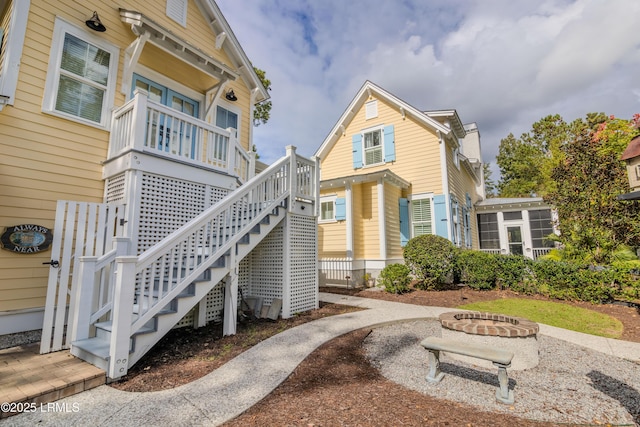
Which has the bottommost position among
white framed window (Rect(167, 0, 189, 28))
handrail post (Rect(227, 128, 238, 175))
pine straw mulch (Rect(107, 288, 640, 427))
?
pine straw mulch (Rect(107, 288, 640, 427))

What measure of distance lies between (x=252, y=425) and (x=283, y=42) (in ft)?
38.9

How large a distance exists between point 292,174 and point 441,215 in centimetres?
756

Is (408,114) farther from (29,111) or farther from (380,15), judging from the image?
(29,111)

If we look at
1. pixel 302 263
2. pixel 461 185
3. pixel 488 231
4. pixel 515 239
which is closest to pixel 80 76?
pixel 302 263

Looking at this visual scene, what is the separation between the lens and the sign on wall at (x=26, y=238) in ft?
14.2

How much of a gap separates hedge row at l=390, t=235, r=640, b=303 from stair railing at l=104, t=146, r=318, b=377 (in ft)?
15.2

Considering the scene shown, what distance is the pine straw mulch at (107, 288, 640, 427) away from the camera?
2420 mm

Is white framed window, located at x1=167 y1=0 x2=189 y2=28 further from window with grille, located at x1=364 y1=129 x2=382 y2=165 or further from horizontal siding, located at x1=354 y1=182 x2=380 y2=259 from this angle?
window with grille, located at x1=364 y1=129 x2=382 y2=165

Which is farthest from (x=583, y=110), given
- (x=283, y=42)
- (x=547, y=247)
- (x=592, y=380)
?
(x=592, y=380)

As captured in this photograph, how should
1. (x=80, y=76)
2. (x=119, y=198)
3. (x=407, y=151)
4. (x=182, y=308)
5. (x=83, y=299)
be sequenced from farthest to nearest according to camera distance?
(x=407, y=151) < (x=80, y=76) < (x=119, y=198) < (x=182, y=308) < (x=83, y=299)

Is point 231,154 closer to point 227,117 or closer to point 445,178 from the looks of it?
point 227,117

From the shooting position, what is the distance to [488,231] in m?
16.1

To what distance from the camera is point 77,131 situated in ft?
17.3

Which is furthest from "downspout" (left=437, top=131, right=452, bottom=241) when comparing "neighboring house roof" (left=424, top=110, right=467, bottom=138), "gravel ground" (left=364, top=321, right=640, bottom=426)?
"gravel ground" (left=364, top=321, right=640, bottom=426)
